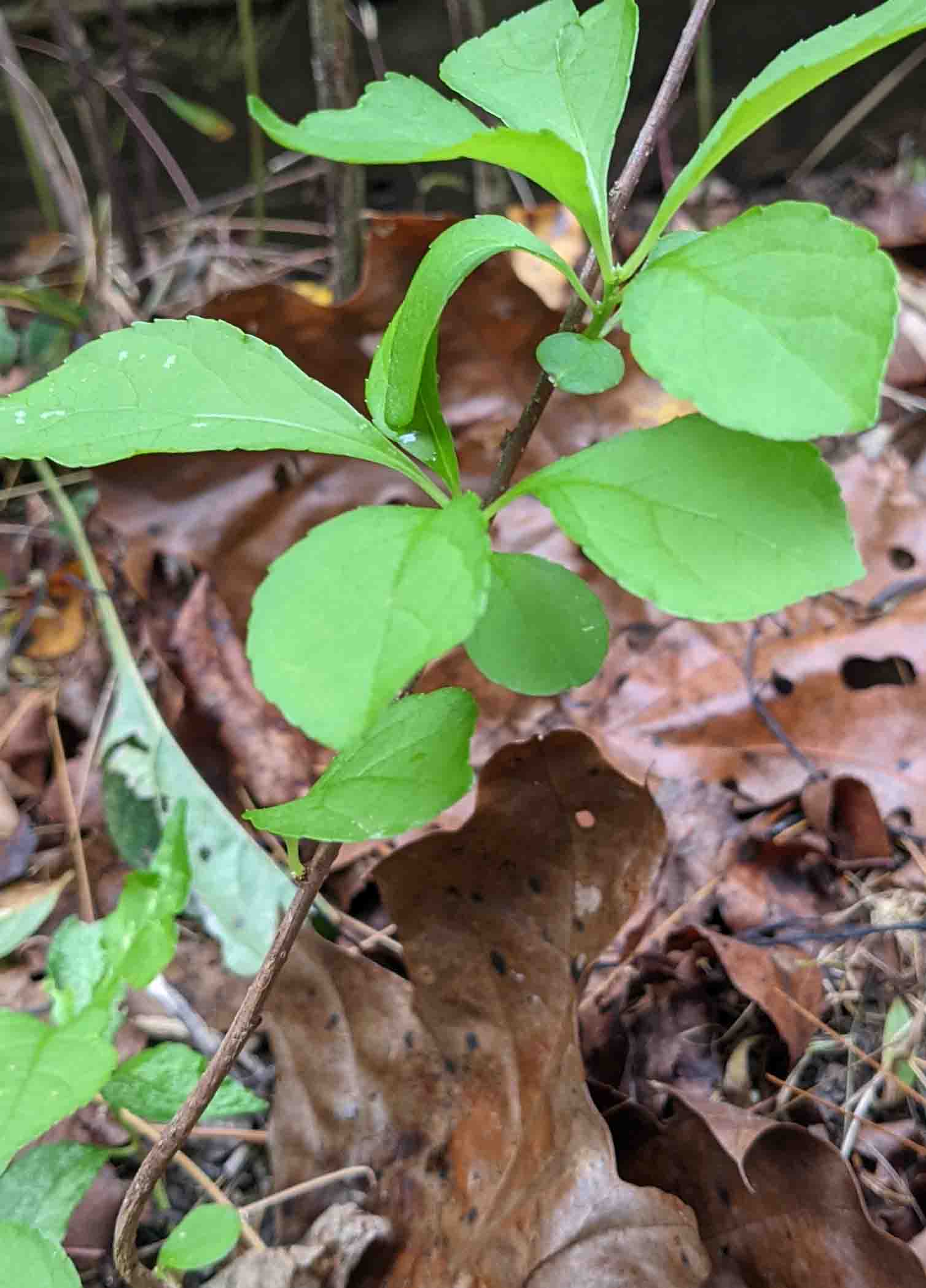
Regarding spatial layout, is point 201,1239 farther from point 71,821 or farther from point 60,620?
point 60,620

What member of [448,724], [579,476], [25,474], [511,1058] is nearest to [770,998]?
[511,1058]

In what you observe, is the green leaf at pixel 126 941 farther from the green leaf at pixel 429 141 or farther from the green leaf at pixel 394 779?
the green leaf at pixel 429 141

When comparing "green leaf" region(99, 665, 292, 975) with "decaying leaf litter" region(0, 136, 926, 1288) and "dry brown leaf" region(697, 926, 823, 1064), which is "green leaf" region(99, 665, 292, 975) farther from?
"dry brown leaf" region(697, 926, 823, 1064)

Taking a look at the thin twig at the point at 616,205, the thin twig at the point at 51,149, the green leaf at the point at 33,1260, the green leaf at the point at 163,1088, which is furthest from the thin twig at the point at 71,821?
the thin twig at the point at 51,149

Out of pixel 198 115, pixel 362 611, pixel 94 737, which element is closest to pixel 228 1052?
pixel 362 611

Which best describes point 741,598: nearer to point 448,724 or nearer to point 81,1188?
point 448,724

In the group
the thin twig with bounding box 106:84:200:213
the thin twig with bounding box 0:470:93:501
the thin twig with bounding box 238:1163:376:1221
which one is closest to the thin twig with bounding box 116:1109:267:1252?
the thin twig with bounding box 238:1163:376:1221
